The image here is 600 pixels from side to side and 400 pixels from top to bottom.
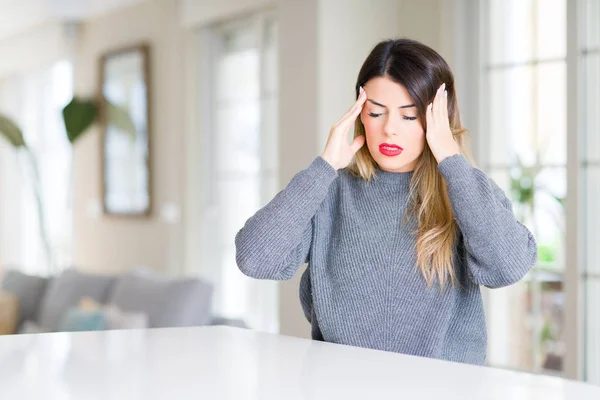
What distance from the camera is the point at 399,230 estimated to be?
1553mm

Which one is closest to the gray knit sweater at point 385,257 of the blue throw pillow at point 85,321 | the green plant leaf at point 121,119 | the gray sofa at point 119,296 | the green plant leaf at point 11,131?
the gray sofa at point 119,296

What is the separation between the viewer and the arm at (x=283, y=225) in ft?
5.16

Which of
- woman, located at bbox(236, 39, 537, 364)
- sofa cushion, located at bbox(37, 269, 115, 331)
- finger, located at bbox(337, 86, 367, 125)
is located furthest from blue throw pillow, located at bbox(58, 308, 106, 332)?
finger, located at bbox(337, 86, 367, 125)

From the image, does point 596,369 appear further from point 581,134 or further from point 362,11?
point 362,11

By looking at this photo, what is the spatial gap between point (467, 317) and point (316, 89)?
2.66 m

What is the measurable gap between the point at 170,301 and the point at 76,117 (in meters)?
2.85

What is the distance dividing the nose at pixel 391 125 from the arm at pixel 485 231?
10cm

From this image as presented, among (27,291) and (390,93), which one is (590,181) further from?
(27,291)

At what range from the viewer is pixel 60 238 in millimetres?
7723

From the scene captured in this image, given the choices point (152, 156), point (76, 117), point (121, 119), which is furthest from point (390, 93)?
point (76, 117)

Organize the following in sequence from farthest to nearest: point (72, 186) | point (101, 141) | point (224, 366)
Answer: point (72, 186) → point (101, 141) → point (224, 366)

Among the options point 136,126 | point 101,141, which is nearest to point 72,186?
point 101,141

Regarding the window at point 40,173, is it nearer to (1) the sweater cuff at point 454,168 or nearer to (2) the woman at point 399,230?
(2) the woman at point 399,230

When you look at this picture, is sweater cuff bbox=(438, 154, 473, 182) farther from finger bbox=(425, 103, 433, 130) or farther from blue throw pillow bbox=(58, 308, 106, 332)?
blue throw pillow bbox=(58, 308, 106, 332)
